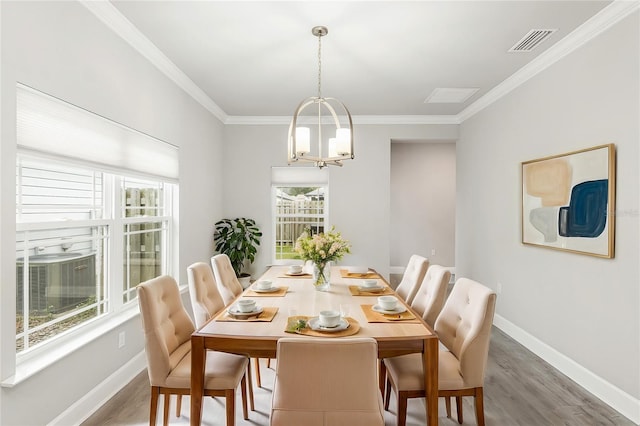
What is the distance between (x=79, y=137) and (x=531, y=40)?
11.2 feet

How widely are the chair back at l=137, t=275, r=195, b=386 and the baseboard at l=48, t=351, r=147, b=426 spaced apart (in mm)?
727

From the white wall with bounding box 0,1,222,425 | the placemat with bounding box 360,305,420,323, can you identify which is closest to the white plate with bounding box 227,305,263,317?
the placemat with bounding box 360,305,420,323

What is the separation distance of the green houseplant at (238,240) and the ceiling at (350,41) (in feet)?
6.10

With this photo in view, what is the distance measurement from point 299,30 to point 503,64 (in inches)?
79.7

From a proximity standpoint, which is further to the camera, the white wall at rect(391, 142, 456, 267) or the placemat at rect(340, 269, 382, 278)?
the white wall at rect(391, 142, 456, 267)

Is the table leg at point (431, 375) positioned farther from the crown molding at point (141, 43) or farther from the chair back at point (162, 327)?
the crown molding at point (141, 43)

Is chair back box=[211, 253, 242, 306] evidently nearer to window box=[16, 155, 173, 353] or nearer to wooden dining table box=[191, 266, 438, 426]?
window box=[16, 155, 173, 353]

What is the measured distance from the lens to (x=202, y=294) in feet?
8.61

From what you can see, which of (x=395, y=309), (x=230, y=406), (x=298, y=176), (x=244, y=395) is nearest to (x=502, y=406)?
(x=395, y=309)

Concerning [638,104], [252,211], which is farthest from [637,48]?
[252,211]

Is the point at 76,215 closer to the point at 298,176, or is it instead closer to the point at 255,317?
the point at 255,317

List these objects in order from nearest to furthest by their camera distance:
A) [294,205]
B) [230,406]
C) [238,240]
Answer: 1. [230,406]
2. [238,240]
3. [294,205]

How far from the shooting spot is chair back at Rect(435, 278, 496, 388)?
77.6 inches

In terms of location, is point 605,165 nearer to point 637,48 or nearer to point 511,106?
point 637,48
